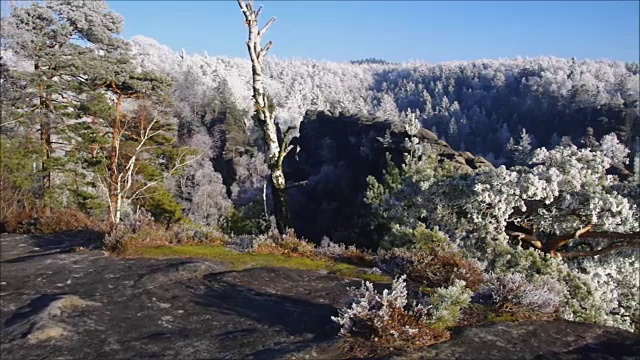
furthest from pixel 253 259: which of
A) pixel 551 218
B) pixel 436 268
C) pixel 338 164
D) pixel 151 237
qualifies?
pixel 338 164

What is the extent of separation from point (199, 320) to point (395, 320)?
5.87ft

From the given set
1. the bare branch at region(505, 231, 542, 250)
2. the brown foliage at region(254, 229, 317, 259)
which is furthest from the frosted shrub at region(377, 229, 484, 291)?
the bare branch at region(505, 231, 542, 250)

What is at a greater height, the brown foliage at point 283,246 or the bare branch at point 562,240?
the brown foliage at point 283,246

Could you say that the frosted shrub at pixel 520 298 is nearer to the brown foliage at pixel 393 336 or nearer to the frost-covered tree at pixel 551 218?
the brown foliage at pixel 393 336

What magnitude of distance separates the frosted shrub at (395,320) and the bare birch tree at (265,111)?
25.6ft

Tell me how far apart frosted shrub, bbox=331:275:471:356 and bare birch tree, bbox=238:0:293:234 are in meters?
7.80

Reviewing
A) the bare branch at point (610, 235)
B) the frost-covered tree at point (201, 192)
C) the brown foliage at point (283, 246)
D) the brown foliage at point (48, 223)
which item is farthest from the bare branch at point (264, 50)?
the frost-covered tree at point (201, 192)

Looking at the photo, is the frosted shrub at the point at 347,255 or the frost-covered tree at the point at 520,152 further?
the frost-covered tree at the point at 520,152

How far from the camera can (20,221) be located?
33.6 feet

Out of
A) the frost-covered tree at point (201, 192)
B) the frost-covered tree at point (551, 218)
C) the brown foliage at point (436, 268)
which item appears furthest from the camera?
the frost-covered tree at point (201, 192)

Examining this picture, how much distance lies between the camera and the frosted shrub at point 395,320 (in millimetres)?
3846

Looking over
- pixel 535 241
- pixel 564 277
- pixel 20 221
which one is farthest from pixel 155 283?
pixel 535 241

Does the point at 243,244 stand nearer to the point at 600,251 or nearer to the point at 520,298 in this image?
the point at 520,298

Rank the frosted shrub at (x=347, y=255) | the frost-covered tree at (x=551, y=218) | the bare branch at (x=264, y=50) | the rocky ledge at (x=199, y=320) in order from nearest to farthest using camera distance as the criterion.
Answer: the rocky ledge at (x=199, y=320) → the frosted shrub at (x=347, y=255) → the frost-covered tree at (x=551, y=218) → the bare branch at (x=264, y=50)
